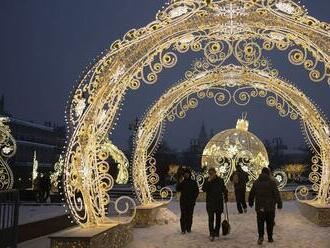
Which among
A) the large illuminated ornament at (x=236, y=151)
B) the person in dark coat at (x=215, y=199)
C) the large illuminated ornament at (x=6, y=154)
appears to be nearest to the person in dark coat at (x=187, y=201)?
the person in dark coat at (x=215, y=199)

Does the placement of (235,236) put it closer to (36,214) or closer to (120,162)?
(36,214)

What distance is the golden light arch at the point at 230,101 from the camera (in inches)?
476

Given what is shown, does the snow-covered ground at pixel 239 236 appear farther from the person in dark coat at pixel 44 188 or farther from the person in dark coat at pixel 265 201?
the person in dark coat at pixel 44 188

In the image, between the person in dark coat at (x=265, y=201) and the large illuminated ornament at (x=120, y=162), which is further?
the large illuminated ornament at (x=120, y=162)

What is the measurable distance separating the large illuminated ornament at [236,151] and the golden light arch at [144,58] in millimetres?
10525

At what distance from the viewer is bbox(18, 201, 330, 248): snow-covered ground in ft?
29.3

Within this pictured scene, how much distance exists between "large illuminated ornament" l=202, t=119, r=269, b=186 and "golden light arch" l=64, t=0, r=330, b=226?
1053cm

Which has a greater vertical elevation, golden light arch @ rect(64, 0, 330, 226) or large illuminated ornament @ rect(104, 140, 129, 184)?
large illuminated ornament @ rect(104, 140, 129, 184)

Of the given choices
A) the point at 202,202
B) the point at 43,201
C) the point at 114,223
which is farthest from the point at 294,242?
the point at 43,201

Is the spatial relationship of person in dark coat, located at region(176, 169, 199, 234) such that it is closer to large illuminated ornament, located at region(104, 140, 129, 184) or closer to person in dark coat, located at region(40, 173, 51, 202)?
person in dark coat, located at region(40, 173, 51, 202)

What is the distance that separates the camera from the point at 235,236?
9977 millimetres

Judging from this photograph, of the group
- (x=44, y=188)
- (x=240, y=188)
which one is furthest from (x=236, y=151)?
(x=44, y=188)

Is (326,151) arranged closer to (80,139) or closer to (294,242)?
(294,242)

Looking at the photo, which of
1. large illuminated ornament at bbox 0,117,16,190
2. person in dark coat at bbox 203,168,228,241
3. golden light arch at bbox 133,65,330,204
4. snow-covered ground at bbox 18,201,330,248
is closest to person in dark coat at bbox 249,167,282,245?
snow-covered ground at bbox 18,201,330,248
